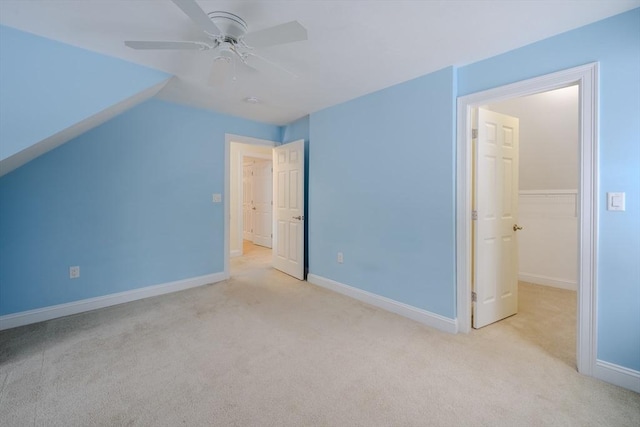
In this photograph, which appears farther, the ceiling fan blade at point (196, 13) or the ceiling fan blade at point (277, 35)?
the ceiling fan blade at point (277, 35)

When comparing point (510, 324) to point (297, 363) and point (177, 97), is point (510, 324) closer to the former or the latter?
point (297, 363)

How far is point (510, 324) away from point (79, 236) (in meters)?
4.50

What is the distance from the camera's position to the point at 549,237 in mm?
3891

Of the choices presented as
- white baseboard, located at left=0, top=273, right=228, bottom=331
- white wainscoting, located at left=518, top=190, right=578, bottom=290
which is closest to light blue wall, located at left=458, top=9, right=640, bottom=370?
white wainscoting, located at left=518, top=190, right=578, bottom=290

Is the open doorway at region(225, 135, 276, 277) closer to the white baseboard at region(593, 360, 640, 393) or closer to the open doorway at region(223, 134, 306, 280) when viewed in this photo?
the open doorway at region(223, 134, 306, 280)

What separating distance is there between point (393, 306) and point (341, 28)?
259 cm

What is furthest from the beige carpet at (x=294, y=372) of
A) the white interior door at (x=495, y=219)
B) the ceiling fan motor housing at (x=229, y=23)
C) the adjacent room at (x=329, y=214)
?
the ceiling fan motor housing at (x=229, y=23)

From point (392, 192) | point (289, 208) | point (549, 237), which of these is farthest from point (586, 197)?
point (289, 208)

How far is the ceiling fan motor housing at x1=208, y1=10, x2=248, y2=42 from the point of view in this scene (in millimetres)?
1767

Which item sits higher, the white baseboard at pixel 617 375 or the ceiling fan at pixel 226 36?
the ceiling fan at pixel 226 36

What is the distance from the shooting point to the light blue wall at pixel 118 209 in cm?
278

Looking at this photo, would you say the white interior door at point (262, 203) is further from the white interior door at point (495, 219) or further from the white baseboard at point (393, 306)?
the white interior door at point (495, 219)

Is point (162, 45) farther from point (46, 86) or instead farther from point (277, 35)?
point (46, 86)

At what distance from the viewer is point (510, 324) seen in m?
2.74
